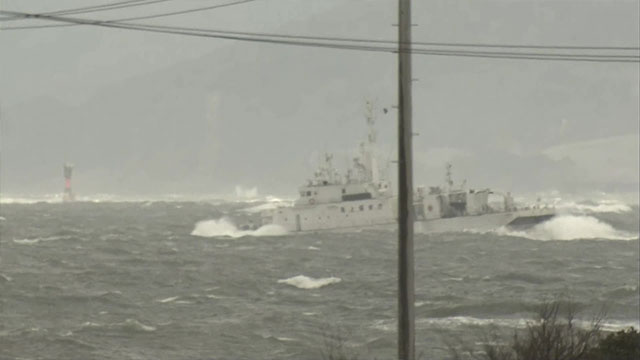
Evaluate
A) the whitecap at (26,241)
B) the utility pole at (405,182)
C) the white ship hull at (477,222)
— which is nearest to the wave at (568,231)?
the white ship hull at (477,222)

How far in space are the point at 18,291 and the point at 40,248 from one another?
42.1 meters

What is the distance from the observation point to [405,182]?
15.9m

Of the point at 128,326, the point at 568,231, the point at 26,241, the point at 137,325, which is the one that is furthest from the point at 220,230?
the point at 128,326

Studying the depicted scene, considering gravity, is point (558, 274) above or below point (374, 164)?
below

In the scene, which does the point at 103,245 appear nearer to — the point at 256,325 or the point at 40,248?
the point at 40,248

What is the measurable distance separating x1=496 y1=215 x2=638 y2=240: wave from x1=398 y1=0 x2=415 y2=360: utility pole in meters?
112

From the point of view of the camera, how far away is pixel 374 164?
406 ft

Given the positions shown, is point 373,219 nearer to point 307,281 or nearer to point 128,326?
point 307,281

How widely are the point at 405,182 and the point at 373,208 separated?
346ft

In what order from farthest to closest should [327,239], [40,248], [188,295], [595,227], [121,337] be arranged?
[595,227], [327,239], [40,248], [188,295], [121,337]

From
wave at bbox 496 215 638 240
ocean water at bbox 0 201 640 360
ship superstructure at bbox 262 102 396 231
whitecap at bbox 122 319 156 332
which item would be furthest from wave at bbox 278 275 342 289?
wave at bbox 496 215 638 240

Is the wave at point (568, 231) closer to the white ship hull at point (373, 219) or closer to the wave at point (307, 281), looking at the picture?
the white ship hull at point (373, 219)

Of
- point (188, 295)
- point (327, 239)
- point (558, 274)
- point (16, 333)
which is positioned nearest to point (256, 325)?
point (16, 333)

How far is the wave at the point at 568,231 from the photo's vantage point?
423ft
